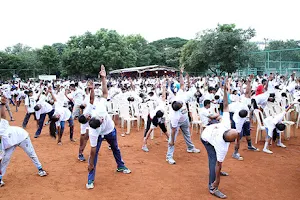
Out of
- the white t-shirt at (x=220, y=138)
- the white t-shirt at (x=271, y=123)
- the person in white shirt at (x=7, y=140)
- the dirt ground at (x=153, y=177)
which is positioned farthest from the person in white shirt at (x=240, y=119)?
the person in white shirt at (x=7, y=140)

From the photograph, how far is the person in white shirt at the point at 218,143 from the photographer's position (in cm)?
416

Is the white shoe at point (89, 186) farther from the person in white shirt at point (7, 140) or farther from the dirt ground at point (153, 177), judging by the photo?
the person in white shirt at point (7, 140)

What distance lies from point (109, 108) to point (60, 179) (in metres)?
5.93

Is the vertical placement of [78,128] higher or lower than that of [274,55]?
lower

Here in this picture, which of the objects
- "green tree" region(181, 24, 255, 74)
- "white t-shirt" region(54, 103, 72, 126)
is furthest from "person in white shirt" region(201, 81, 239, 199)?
"green tree" region(181, 24, 255, 74)

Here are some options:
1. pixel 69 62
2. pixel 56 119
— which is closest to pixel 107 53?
pixel 69 62

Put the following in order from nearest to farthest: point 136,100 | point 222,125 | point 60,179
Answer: point 222,125
point 60,179
point 136,100

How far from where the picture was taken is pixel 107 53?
115 feet

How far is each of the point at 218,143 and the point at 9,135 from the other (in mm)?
3674

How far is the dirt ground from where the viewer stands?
4.68 m

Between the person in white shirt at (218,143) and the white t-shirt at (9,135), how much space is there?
3.39 meters

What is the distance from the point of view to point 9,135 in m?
4.81

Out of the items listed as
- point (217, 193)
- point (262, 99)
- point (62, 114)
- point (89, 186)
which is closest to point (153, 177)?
point (89, 186)

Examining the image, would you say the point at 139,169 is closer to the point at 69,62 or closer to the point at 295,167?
the point at 295,167
